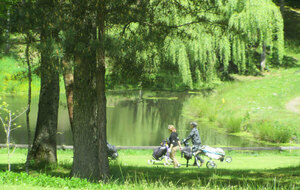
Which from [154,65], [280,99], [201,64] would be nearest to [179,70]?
[201,64]

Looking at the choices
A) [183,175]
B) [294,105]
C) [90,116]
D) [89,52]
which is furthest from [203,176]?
[294,105]

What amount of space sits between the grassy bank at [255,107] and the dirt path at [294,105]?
0.89ft

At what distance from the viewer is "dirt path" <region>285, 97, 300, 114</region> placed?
26.0 meters

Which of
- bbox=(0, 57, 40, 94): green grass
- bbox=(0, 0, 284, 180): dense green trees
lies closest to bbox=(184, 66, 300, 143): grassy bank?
bbox=(0, 0, 284, 180): dense green trees

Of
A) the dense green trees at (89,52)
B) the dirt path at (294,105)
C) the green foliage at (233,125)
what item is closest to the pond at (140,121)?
the green foliage at (233,125)

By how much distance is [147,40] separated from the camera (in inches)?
407

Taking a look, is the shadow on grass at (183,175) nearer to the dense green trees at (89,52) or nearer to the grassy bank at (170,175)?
the grassy bank at (170,175)

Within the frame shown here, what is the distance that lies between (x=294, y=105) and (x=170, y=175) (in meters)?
18.1

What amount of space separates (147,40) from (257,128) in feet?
44.8

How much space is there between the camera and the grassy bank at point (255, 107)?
870 inches

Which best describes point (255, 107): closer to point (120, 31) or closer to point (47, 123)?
point (120, 31)

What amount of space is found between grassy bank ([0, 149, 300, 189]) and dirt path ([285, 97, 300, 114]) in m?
8.54

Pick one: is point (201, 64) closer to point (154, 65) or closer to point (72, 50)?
point (154, 65)

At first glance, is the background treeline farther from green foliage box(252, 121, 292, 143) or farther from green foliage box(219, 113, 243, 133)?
green foliage box(219, 113, 243, 133)
